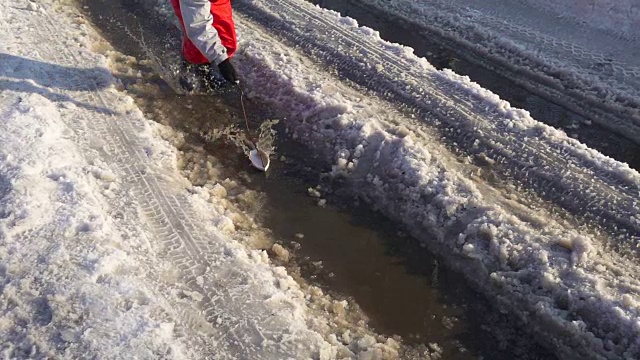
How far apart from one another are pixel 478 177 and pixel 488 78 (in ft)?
7.19

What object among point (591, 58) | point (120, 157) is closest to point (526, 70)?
point (591, 58)

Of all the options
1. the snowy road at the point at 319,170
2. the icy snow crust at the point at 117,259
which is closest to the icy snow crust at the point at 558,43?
the snowy road at the point at 319,170

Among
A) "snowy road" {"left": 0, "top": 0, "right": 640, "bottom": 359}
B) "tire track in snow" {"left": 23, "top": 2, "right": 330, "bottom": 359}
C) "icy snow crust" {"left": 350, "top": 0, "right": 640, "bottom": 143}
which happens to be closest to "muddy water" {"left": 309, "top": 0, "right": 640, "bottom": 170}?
"icy snow crust" {"left": 350, "top": 0, "right": 640, "bottom": 143}

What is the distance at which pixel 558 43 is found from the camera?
696cm

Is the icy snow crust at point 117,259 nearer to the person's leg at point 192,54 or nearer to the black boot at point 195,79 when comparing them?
the black boot at point 195,79

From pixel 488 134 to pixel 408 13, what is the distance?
10.5 ft

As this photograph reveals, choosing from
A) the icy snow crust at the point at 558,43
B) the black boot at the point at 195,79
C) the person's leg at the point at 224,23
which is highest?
the icy snow crust at the point at 558,43

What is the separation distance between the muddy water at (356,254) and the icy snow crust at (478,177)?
163 millimetres

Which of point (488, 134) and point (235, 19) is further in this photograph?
point (235, 19)

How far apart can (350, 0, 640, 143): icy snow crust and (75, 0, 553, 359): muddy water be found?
284cm

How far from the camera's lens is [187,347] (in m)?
3.51

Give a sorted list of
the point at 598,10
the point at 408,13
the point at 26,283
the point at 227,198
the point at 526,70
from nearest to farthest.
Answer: the point at 26,283, the point at 227,198, the point at 526,70, the point at 598,10, the point at 408,13

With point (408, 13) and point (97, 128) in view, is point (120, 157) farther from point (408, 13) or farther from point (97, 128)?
point (408, 13)

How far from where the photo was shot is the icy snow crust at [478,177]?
3865 millimetres
